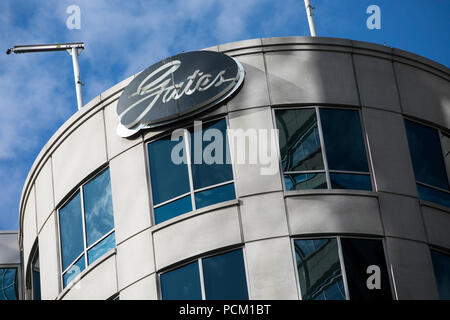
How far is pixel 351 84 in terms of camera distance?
1099 inches

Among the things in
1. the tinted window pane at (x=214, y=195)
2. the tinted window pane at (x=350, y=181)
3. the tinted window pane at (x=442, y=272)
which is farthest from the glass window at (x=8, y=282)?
the tinted window pane at (x=442, y=272)

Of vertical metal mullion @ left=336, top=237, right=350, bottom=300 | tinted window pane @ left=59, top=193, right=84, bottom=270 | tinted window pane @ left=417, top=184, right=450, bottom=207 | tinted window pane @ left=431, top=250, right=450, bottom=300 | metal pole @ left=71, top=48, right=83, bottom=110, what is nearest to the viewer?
vertical metal mullion @ left=336, top=237, right=350, bottom=300

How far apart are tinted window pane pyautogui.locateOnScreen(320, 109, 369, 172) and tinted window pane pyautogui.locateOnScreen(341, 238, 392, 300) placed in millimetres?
2202

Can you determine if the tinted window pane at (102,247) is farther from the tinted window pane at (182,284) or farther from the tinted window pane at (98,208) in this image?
the tinted window pane at (182,284)

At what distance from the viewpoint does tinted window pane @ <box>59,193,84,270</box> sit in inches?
1125

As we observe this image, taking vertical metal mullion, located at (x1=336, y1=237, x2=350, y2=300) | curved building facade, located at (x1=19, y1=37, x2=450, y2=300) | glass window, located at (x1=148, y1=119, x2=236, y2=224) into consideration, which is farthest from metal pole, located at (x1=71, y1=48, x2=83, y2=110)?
vertical metal mullion, located at (x1=336, y1=237, x2=350, y2=300)

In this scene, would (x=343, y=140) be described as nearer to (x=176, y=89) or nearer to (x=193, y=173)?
(x=193, y=173)

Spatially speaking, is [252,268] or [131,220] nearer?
[252,268]

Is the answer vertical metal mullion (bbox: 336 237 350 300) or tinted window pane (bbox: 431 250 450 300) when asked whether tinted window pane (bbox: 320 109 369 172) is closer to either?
vertical metal mullion (bbox: 336 237 350 300)

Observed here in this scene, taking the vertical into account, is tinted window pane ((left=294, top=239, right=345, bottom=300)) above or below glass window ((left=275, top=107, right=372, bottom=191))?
below
